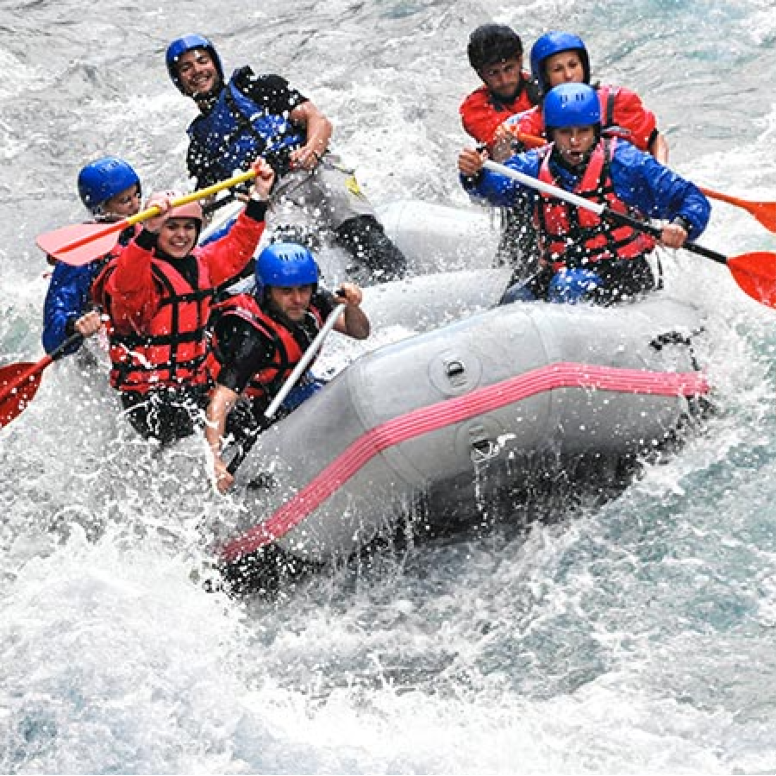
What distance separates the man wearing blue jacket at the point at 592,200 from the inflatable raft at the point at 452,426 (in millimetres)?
333

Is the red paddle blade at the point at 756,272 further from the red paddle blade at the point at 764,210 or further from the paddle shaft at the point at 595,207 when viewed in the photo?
the red paddle blade at the point at 764,210

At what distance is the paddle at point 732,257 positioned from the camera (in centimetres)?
661

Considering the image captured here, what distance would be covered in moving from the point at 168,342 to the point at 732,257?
7.98 feet

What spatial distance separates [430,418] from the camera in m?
6.01

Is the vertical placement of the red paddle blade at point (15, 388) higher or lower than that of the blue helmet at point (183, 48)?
lower

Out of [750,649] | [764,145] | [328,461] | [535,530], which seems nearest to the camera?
[750,649]

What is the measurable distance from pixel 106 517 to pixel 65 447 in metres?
0.89

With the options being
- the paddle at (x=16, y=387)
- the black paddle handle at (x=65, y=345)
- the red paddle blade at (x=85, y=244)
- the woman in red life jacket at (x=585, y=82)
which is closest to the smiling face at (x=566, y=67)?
the woman in red life jacket at (x=585, y=82)

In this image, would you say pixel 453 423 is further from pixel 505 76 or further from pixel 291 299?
pixel 505 76

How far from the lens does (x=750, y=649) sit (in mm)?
5676

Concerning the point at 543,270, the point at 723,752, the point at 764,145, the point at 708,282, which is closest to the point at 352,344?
the point at 543,270

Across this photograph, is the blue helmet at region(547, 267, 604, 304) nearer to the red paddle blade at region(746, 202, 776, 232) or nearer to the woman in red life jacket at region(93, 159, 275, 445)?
the red paddle blade at region(746, 202, 776, 232)

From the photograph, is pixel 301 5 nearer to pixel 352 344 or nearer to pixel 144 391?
pixel 352 344

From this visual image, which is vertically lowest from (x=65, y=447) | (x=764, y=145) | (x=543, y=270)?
(x=764, y=145)
